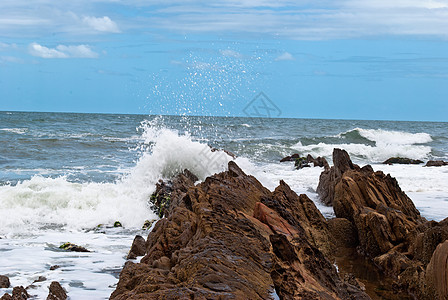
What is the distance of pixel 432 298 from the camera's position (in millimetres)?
4992

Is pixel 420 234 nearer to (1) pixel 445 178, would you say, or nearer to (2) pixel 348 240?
(2) pixel 348 240

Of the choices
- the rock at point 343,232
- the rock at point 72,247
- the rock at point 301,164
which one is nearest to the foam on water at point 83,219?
the rock at point 72,247

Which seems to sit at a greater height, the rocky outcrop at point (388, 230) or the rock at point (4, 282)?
Result: the rocky outcrop at point (388, 230)

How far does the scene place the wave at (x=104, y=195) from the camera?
34.9 feet

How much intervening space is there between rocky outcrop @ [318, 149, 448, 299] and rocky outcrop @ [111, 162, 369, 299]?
4.94 feet

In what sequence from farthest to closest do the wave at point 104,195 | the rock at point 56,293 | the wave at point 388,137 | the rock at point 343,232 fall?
the wave at point 388,137
the wave at point 104,195
the rock at point 343,232
the rock at point 56,293

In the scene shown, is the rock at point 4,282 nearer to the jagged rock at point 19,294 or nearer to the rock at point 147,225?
the jagged rock at point 19,294

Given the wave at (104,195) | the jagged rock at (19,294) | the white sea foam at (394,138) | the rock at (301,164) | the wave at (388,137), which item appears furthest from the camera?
the wave at (388,137)

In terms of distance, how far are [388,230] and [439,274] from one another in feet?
7.84

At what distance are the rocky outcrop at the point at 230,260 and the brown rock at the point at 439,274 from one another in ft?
2.77

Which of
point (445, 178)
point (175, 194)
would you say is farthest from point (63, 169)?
point (445, 178)

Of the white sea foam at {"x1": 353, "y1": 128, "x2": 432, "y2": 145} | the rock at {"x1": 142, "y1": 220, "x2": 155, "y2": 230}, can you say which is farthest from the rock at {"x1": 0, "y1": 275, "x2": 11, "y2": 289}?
the white sea foam at {"x1": 353, "y1": 128, "x2": 432, "y2": 145}

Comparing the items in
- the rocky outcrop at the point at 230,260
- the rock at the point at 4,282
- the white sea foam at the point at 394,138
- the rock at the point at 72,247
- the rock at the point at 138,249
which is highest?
the rocky outcrop at the point at 230,260

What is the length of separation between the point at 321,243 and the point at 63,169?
45.4 feet
